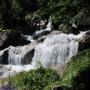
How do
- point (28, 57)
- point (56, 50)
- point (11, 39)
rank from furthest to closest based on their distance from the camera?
point (11, 39), point (28, 57), point (56, 50)

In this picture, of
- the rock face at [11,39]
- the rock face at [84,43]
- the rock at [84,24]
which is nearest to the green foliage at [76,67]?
the rock face at [84,43]

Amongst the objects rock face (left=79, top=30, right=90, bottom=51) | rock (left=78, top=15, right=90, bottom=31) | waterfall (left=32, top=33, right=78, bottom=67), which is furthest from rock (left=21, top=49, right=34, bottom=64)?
rock (left=78, top=15, right=90, bottom=31)

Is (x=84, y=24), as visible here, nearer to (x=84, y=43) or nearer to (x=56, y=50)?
(x=56, y=50)

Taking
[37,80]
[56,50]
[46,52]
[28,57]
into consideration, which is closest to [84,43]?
[56,50]

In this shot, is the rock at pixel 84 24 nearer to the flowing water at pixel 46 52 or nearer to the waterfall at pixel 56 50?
the flowing water at pixel 46 52

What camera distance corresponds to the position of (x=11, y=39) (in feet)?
102

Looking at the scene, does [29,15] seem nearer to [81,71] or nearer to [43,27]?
[43,27]

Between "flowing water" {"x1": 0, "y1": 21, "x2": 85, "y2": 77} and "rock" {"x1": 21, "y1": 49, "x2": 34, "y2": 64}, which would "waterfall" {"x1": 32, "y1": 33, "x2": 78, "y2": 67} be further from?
"rock" {"x1": 21, "y1": 49, "x2": 34, "y2": 64}

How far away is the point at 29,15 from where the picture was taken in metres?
38.3

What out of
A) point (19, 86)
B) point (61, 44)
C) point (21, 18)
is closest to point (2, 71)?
point (61, 44)

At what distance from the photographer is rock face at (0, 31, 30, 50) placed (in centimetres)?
3080

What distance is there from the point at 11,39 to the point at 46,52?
5275 millimetres

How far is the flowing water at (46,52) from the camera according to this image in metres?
25.7

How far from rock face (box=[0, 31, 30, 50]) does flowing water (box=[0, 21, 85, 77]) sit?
167 centimetres
